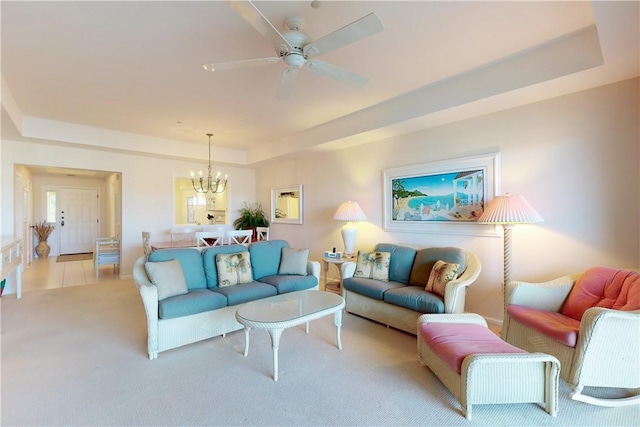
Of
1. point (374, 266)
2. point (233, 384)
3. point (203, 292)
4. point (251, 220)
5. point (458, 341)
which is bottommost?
point (233, 384)

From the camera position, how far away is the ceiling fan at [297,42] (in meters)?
1.78

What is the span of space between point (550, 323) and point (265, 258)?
2.92m

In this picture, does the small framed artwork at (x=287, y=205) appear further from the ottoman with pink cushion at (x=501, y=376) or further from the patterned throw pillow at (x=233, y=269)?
the ottoman with pink cushion at (x=501, y=376)

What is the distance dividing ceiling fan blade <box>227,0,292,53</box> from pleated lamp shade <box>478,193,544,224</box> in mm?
2406

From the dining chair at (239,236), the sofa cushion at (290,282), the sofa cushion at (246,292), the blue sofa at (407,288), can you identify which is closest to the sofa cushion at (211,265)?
the sofa cushion at (246,292)

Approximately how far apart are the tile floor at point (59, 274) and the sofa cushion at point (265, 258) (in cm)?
368

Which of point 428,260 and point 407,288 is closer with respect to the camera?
point 407,288

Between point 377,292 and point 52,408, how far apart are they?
280cm

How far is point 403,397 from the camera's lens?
2082 millimetres

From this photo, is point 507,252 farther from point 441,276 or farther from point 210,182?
point 210,182

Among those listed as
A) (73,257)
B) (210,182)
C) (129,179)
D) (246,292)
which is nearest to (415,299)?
(246,292)

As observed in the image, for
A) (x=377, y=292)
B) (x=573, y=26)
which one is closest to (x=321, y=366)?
(x=377, y=292)

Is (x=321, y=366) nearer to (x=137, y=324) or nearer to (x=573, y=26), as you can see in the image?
(x=137, y=324)

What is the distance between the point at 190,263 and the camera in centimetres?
332
